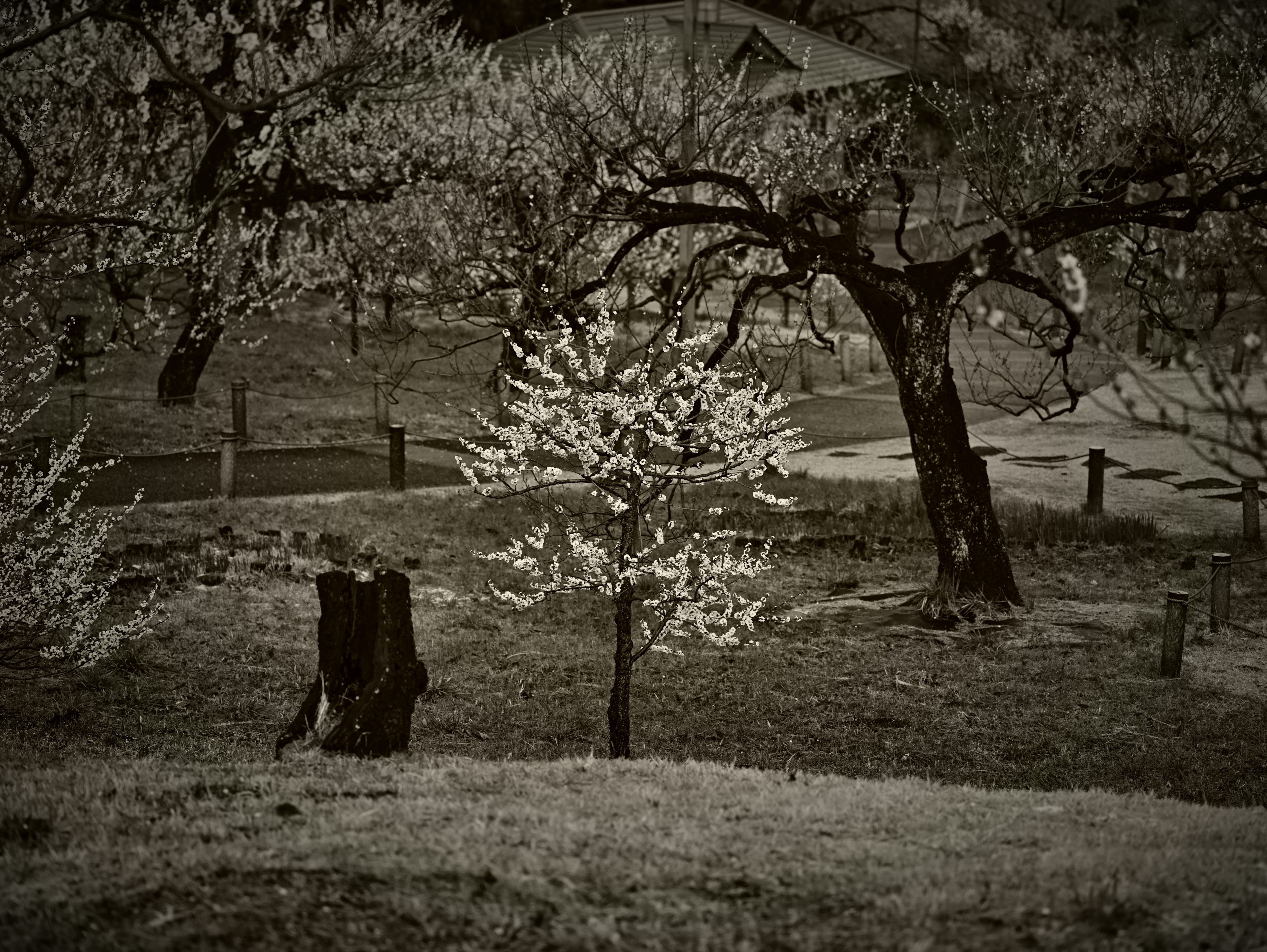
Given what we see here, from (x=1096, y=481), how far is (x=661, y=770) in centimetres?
981

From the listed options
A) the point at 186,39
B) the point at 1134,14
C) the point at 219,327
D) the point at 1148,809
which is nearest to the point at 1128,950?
the point at 1148,809

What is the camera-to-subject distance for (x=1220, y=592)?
1058 cm

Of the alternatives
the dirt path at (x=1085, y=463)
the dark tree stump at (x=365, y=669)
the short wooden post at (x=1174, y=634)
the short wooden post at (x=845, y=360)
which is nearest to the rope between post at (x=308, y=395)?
the dirt path at (x=1085, y=463)

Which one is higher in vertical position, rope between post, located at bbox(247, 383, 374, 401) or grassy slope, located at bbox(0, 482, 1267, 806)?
rope between post, located at bbox(247, 383, 374, 401)

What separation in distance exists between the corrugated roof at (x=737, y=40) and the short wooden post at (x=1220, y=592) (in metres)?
11.1

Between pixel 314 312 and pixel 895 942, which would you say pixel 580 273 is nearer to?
pixel 314 312

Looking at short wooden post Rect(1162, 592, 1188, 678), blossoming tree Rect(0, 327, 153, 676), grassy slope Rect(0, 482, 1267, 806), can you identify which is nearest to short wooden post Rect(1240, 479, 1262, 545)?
grassy slope Rect(0, 482, 1267, 806)

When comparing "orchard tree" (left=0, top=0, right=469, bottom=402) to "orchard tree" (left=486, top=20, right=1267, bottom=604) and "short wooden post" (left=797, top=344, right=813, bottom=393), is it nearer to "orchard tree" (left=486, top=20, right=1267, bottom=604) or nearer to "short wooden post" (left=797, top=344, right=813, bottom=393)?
"orchard tree" (left=486, top=20, right=1267, bottom=604)

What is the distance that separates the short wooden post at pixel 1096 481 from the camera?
14781mm

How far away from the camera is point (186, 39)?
2139cm

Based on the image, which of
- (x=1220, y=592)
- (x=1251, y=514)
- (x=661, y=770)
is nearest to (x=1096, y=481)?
(x=1251, y=514)

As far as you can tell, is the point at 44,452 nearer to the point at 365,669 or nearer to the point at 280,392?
the point at 365,669

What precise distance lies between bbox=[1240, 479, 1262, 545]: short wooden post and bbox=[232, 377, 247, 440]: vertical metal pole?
12.2m

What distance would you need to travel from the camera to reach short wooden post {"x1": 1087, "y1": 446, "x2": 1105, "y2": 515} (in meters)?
14.8
